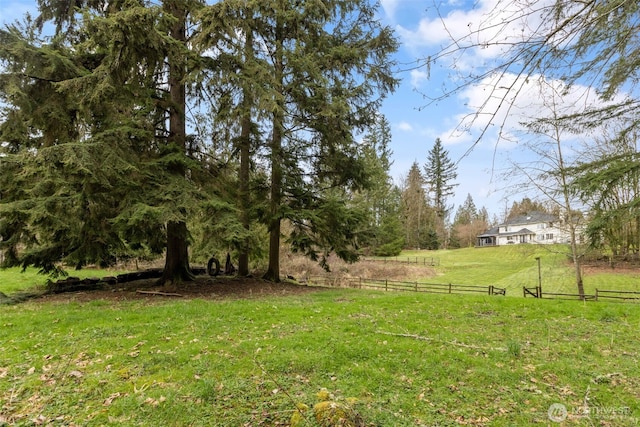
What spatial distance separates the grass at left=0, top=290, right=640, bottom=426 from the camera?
3.40m

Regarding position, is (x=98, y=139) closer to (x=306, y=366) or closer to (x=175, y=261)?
(x=175, y=261)

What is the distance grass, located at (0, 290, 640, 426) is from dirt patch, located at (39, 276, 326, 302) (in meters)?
1.84

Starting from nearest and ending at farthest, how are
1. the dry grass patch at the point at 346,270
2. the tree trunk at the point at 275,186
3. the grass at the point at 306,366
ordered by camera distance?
the grass at the point at 306,366
the tree trunk at the point at 275,186
the dry grass patch at the point at 346,270

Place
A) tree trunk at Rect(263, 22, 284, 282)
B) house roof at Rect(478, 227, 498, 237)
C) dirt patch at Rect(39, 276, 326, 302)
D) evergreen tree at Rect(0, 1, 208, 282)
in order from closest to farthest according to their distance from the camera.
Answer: evergreen tree at Rect(0, 1, 208, 282) → dirt patch at Rect(39, 276, 326, 302) → tree trunk at Rect(263, 22, 284, 282) → house roof at Rect(478, 227, 498, 237)

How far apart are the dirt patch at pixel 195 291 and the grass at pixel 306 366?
6.04ft

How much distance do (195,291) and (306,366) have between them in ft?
22.0

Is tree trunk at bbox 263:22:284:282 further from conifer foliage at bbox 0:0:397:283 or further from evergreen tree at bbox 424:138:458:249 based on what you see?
evergreen tree at bbox 424:138:458:249

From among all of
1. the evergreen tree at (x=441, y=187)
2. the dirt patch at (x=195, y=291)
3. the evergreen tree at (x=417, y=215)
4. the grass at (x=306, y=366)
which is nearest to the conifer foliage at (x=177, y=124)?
the dirt patch at (x=195, y=291)

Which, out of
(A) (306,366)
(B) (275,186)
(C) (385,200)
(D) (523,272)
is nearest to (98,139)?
(B) (275,186)

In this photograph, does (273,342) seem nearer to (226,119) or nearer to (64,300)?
(64,300)

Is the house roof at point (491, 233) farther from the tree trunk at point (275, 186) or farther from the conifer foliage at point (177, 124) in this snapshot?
the tree trunk at point (275, 186)

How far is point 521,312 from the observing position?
7695 mm

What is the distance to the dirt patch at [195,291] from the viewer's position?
29.9 feet

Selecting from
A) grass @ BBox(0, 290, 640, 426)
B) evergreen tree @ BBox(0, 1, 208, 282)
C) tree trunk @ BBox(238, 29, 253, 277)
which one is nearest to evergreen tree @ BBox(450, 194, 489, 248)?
tree trunk @ BBox(238, 29, 253, 277)
